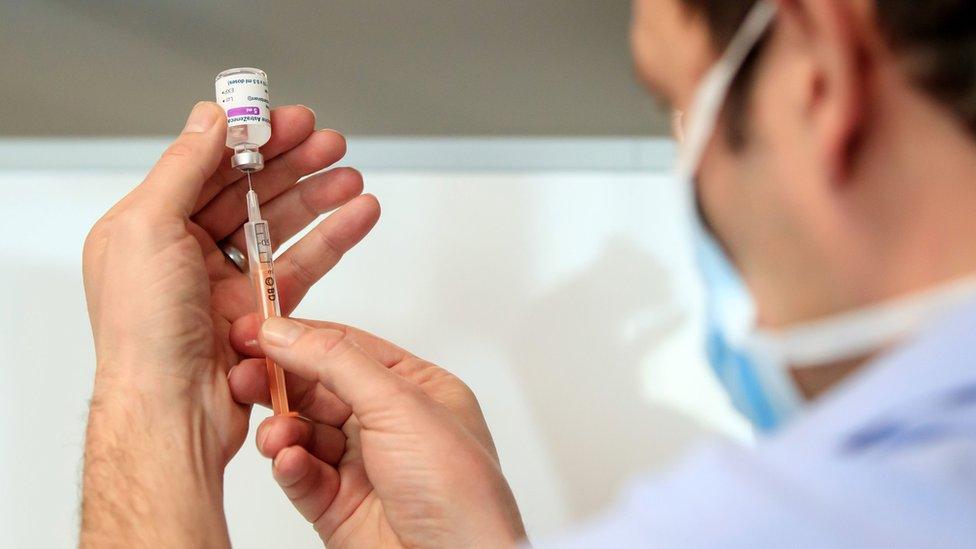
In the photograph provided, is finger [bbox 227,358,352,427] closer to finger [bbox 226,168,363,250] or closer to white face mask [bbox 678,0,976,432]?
finger [bbox 226,168,363,250]

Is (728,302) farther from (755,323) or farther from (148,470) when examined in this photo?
(148,470)

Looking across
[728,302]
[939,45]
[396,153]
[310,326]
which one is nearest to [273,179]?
[310,326]

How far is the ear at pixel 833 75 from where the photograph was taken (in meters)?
0.41

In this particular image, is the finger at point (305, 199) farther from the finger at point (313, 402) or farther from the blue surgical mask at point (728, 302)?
the blue surgical mask at point (728, 302)

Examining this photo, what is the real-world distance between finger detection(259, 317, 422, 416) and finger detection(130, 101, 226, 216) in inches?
6.2

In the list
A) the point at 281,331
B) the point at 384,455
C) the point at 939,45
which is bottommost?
the point at 384,455

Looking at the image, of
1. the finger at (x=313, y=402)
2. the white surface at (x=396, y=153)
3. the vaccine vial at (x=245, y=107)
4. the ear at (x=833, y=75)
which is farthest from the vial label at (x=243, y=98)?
the ear at (x=833, y=75)

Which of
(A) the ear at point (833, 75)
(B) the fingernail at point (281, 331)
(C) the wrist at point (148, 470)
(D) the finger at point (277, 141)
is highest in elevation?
(A) the ear at point (833, 75)

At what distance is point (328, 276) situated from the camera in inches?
45.9

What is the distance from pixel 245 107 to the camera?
0.79 metres

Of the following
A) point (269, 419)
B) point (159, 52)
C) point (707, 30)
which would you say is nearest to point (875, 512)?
point (707, 30)

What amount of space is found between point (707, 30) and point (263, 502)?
0.90 m

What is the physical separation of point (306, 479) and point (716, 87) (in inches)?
22.7

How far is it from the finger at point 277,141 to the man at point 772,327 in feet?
0.24
